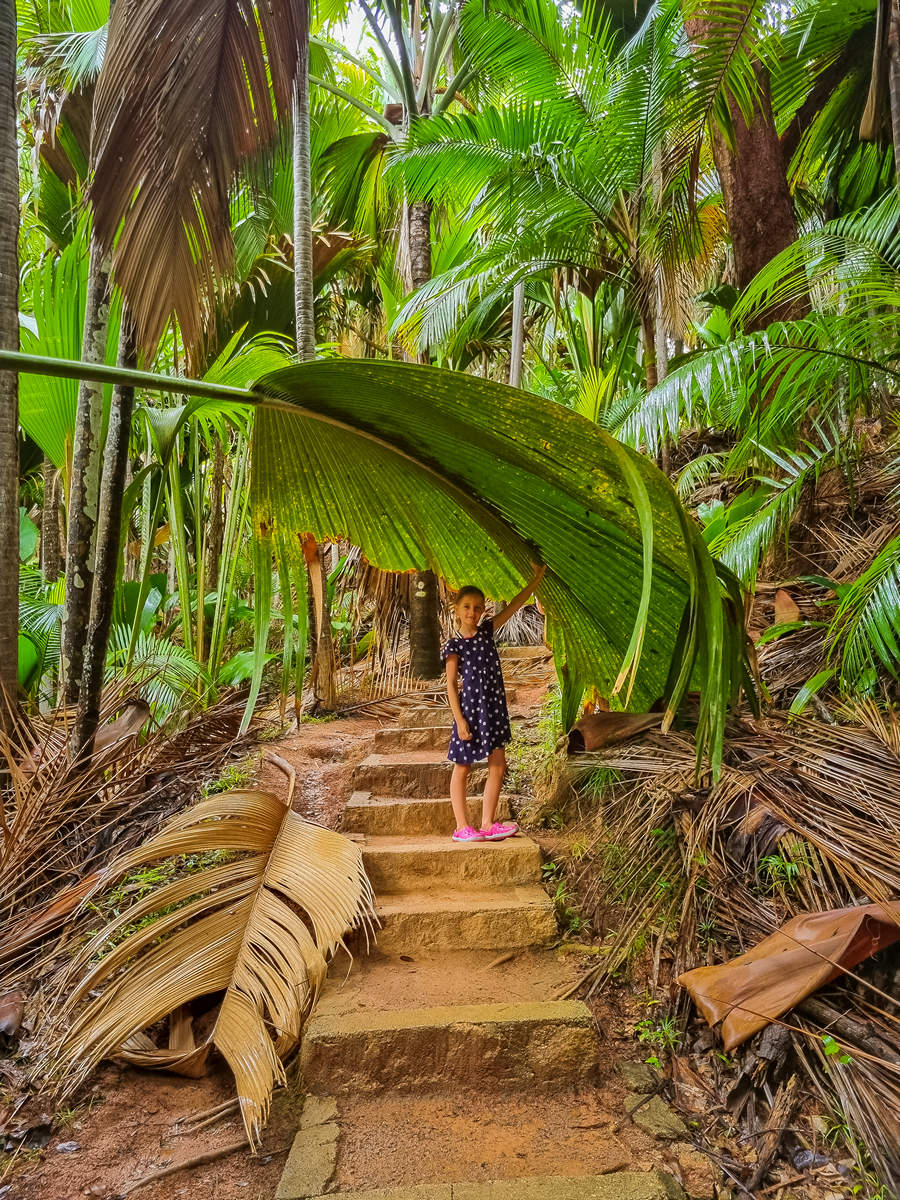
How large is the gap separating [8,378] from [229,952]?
209cm

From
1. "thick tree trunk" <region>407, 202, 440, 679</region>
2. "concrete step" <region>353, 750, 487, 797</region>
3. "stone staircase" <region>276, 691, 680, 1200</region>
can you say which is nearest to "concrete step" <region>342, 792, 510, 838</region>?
"stone staircase" <region>276, 691, 680, 1200</region>

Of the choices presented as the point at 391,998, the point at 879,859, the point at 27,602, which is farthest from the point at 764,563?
the point at 27,602

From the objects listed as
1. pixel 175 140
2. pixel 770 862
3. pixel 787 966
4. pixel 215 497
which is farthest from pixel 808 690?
pixel 215 497

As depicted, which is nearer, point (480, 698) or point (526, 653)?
point (480, 698)

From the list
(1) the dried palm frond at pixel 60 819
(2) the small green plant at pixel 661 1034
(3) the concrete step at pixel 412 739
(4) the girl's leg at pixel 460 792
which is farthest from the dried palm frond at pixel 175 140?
(3) the concrete step at pixel 412 739

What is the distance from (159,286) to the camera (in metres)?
1.45

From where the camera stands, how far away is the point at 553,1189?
1.46 metres

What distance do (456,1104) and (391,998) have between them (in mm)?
330

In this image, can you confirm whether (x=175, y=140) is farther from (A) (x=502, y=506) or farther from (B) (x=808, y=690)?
(B) (x=808, y=690)

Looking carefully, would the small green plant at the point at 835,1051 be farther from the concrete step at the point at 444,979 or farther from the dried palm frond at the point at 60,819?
the dried palm frond at the point at 60,819

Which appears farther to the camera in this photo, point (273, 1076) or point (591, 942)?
point (591, 942)

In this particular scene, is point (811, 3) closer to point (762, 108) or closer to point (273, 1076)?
point (762, 108)

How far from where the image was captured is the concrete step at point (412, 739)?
3502mm

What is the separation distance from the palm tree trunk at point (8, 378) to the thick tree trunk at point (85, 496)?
0.74ft
